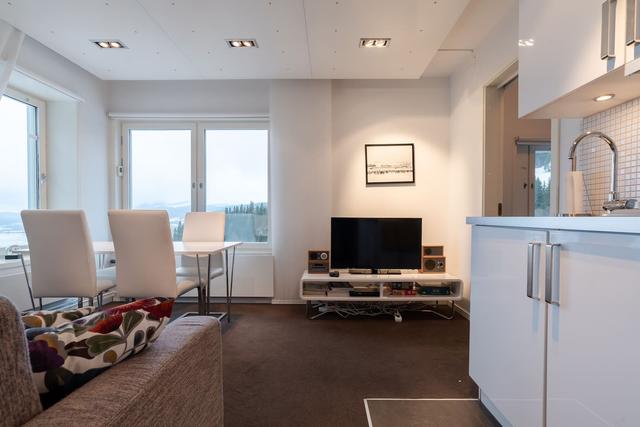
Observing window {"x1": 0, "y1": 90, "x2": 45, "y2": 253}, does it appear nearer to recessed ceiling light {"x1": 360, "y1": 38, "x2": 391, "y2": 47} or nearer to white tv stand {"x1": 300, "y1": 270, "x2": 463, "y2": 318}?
white tv stand {"x1": 300, "y1": 270, "x2": 463, "y2": 318}

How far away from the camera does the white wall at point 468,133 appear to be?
8.55ft

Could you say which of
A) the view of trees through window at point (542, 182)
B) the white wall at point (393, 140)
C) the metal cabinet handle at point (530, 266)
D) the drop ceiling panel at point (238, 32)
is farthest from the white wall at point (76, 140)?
the view of trees through window at point (542, 182)

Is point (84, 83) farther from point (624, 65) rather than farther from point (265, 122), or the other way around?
point (624, 65)

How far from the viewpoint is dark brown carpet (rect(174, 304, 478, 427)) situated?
5.46 feet

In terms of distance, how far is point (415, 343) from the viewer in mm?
2533

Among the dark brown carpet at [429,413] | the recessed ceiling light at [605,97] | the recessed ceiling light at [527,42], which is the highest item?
the recessed ceiling light at [527,42]

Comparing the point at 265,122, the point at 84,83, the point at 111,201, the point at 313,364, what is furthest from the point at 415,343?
the point at 84,83

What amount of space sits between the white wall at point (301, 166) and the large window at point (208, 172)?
42 centimetres

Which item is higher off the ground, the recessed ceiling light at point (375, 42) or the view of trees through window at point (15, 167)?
the recessed ceiling light at point (375, 42)

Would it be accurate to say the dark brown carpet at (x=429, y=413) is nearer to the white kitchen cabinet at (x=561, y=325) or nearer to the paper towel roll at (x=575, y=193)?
the white kitchen cabinet at (x=561, y=325)

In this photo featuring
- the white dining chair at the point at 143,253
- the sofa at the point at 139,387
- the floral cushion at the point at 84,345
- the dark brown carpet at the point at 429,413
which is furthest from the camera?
the white dining chair at the point at 143,253

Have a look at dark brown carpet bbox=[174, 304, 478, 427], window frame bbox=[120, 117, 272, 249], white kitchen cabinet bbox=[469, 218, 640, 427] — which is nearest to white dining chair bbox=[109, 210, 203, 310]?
dark brown carpet bbox=[174, 304, 478, 427]

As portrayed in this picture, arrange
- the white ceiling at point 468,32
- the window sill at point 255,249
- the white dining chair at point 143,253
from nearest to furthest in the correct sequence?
the white dining chair at point 143,253 < the white ceiling at point 468,32 < the window sill at point 255,249

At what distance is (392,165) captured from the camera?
369 cm
